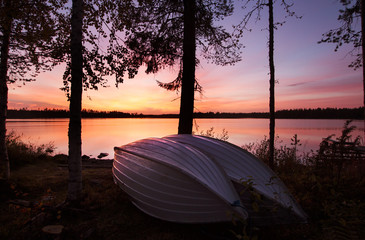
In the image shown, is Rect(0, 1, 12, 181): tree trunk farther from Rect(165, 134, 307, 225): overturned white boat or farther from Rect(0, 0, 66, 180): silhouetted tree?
Rect(165, 134, 307, 225): overturned white boat

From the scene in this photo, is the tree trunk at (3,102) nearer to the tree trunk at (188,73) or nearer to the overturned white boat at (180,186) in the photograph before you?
the overturned white boat at (180,186)

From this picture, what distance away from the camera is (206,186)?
2.71 meters

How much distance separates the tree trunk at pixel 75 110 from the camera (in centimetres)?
434

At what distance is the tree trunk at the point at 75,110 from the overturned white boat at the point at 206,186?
1249mm

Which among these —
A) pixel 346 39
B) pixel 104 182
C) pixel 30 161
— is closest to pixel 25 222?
pixel 104 182

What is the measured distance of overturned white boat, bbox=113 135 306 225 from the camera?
2.70 metres

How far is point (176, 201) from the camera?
3.00m

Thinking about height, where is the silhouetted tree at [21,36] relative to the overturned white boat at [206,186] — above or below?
above

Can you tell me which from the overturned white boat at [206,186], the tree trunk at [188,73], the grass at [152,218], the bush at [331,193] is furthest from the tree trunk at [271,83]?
the overturned white boat at [206,186]

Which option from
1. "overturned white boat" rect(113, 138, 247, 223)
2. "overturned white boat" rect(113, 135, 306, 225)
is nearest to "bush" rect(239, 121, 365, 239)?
"overturned white boat" rect(113, 135, 306, 225)

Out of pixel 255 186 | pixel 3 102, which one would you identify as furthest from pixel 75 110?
pixel 255 186

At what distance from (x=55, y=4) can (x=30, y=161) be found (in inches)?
282

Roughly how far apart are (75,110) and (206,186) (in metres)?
3.46

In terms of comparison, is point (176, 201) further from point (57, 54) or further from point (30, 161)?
point (30, 161)
